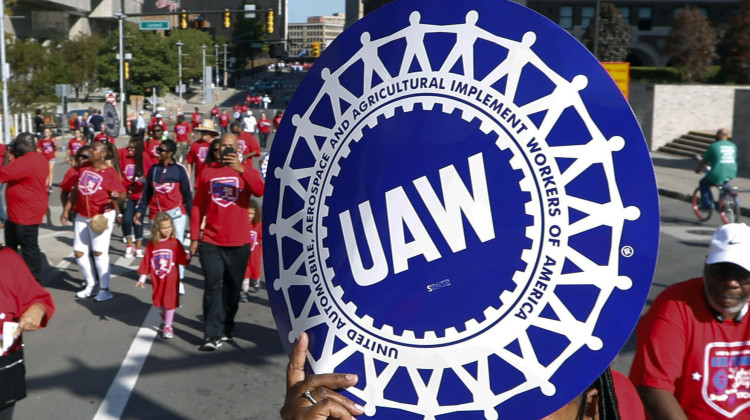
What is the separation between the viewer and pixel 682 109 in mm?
33938

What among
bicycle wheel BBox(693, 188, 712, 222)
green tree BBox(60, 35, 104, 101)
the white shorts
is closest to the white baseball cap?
the white shorts

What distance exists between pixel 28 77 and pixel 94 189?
96.8 feet

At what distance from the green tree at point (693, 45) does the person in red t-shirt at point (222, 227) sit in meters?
36.5

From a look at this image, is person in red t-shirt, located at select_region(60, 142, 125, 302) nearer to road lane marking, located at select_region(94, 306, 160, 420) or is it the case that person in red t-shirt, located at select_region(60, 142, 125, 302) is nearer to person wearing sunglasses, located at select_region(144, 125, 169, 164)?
road lane marking, located at select_region(94, 306, 160, 420)

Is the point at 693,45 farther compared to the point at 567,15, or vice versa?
the point at 567,15

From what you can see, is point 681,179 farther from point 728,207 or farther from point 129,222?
point 129,222

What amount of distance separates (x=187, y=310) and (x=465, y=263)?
8.44m

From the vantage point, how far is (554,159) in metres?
1.31

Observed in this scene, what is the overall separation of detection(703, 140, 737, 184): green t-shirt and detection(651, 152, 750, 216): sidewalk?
1476 millimetres

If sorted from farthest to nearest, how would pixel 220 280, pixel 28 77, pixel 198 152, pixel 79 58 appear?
pixel 79 58
pixel 28 77
pixel 198 152
pixel 220 280

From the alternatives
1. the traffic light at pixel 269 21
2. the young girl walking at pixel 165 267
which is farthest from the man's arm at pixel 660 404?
the traffic light at pixel 269 21

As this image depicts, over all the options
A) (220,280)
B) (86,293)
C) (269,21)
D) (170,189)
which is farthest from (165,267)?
(269,21)

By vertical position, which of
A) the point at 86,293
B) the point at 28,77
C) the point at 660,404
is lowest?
the point at 86,293

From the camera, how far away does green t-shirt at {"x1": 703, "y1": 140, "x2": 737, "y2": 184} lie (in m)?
15.3
